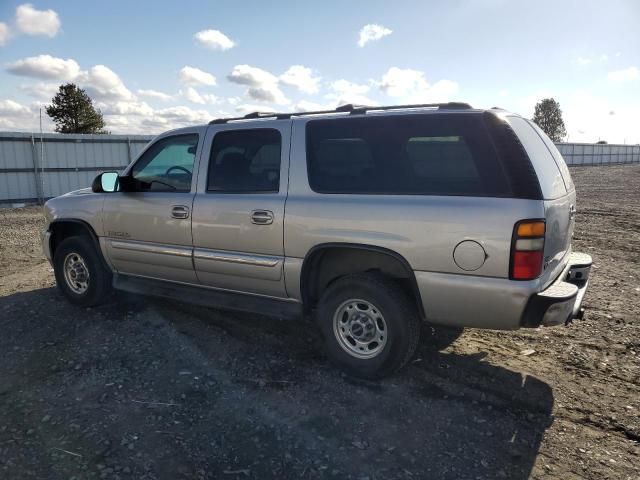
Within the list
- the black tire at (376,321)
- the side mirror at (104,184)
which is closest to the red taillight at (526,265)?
the black tire at (376,321)

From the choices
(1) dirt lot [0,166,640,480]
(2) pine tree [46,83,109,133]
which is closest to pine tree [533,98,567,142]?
(2) pine tree [46,83,109,133]

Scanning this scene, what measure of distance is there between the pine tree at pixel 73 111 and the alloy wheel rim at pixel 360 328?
36.9 meters

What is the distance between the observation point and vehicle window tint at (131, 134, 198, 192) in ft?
14.6

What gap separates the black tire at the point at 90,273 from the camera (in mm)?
5082

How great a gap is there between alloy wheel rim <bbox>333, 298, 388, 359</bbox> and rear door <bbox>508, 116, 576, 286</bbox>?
3.93 feet

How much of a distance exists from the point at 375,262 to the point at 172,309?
8.54ft

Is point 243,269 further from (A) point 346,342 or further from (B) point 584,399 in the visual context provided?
(B) point 584,399

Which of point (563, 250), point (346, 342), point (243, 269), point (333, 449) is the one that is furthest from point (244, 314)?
point (563, 250)

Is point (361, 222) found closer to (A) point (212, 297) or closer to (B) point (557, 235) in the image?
(B) point (557, 235)

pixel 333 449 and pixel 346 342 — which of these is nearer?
pixel 333 449

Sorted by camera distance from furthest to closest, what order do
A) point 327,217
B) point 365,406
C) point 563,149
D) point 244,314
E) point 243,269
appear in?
point 563,149 → point 244,314 → point 243,269 → point 327,217 → point 365,406

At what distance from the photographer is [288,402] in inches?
132

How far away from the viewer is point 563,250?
360 cm

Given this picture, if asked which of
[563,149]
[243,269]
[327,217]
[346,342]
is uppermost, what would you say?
[563,149]
